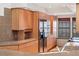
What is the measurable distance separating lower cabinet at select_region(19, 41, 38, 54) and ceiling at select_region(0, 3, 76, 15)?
407 millimetres

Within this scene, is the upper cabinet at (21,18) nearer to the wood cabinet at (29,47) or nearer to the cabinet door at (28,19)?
the cabinet door at (28,19)

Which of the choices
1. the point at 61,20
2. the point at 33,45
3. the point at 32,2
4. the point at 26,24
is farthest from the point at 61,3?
the point at 33,45

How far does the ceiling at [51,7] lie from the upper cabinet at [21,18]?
6 centimetres

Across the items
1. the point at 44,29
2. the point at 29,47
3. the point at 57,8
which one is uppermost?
the point at 57,8

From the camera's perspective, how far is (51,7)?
185 centimetres

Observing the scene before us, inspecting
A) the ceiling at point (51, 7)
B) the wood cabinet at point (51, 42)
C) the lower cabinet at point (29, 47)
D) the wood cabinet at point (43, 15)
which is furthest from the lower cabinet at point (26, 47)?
the ceiling at point (51, 7)

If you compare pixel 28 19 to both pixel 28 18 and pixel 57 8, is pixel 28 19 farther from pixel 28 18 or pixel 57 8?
pixel 57 8

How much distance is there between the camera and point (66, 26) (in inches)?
72.9

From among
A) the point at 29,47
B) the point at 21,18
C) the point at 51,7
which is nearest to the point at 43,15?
the point at 51,7

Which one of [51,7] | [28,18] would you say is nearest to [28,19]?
[28,18]

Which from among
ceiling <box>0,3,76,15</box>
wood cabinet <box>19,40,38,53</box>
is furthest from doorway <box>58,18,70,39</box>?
wood cabinet <box>19,40,38,53</box>

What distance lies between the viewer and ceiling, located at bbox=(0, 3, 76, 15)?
1825 millimetres

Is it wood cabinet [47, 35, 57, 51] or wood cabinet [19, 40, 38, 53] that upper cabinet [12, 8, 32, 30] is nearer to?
wood cabinet [19, 40, 38, 53]

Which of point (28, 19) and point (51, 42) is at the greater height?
point (28, 19)
